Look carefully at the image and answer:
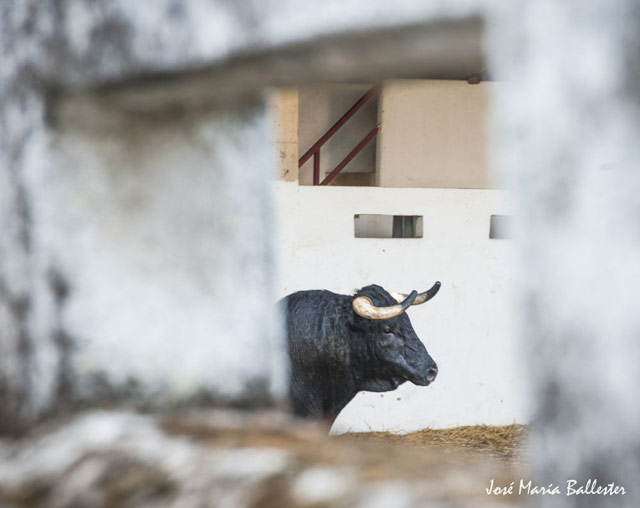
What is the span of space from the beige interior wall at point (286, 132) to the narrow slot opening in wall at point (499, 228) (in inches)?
56.5

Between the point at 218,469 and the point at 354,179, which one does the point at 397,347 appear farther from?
the point at 354,179

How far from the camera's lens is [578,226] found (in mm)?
534

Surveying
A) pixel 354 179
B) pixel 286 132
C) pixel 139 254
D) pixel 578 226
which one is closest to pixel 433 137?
pixel 286 132

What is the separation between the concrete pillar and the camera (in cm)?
50

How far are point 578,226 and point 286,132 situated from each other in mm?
4816

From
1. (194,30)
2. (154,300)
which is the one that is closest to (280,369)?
(154,300)

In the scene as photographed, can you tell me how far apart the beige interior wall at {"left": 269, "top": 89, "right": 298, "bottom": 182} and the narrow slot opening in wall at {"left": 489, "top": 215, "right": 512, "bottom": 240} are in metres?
1.44

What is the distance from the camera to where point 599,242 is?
521mm

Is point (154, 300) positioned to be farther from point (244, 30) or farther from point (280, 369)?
point (244, 30)

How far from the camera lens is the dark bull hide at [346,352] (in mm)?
4074

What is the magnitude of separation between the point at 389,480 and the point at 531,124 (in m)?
0.33

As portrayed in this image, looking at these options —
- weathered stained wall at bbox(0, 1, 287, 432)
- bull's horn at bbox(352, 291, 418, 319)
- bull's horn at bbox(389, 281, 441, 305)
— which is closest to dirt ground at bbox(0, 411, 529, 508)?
weathered stained wall at bbox(0, 1, 287, 432)

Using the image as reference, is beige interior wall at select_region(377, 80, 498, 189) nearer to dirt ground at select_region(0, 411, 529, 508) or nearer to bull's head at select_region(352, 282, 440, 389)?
bull's head at select_region(352, 282, 440, 389)

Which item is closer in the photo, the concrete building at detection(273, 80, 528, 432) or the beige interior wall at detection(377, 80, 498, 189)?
the concrete building at detection(273, 80, 528, 432)
